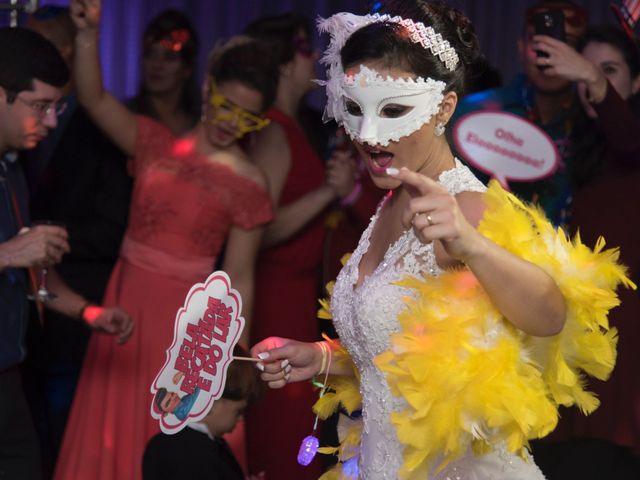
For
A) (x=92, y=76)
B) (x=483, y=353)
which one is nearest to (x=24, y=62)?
(x=92, y=76)

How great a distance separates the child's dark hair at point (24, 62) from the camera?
2830 mm

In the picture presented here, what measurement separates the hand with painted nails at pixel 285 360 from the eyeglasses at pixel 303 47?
5.89ft

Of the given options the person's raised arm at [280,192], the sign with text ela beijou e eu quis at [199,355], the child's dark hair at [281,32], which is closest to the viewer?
the sign with text ela beijou e eu quis at [199,355]

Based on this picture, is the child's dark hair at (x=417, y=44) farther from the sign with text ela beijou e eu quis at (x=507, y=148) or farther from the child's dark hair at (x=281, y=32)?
the child's dark hair at (x=281, y=32)

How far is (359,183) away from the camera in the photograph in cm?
362

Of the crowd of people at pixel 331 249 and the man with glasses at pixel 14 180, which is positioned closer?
the crowd of people at pixel 331 249

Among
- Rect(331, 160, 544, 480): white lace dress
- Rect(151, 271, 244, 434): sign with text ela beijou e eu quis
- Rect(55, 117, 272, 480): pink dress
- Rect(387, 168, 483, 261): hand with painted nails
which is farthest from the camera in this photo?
Rect(55, 117, 272, 480): pink dress

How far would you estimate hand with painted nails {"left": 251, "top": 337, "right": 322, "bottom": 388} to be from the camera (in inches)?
82.7

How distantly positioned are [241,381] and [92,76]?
3.61 feet

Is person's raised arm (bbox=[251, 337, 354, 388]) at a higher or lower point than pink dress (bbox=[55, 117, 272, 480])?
higher

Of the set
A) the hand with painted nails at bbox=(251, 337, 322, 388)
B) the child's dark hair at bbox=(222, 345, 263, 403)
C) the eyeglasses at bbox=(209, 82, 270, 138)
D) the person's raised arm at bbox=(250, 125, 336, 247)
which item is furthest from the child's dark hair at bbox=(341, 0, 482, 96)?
the person's raised arm at bbox=(250, 125, 336, 247)

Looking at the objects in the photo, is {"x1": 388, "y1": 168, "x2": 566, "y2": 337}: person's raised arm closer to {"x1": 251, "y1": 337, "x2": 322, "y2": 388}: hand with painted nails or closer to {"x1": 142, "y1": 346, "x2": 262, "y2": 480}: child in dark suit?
{"x1": 251, "y1": 337, "x2": 322, "y2": 388}: hand with painted nails

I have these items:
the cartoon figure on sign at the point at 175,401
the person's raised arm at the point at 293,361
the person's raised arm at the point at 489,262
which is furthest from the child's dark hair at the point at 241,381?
the person's raised arm at the point at 489,262

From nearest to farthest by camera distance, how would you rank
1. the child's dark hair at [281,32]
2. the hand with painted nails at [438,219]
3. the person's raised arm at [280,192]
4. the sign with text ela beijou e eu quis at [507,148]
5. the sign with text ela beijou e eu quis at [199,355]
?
the hand with painted nails at [438,219] → the sign with text ela beijou e eu quis at [199,355] → the sign with text ela beijou e eu quis at [507,148] → the person's raised arm at [280,192] → the child's dark hair at [281,32]
